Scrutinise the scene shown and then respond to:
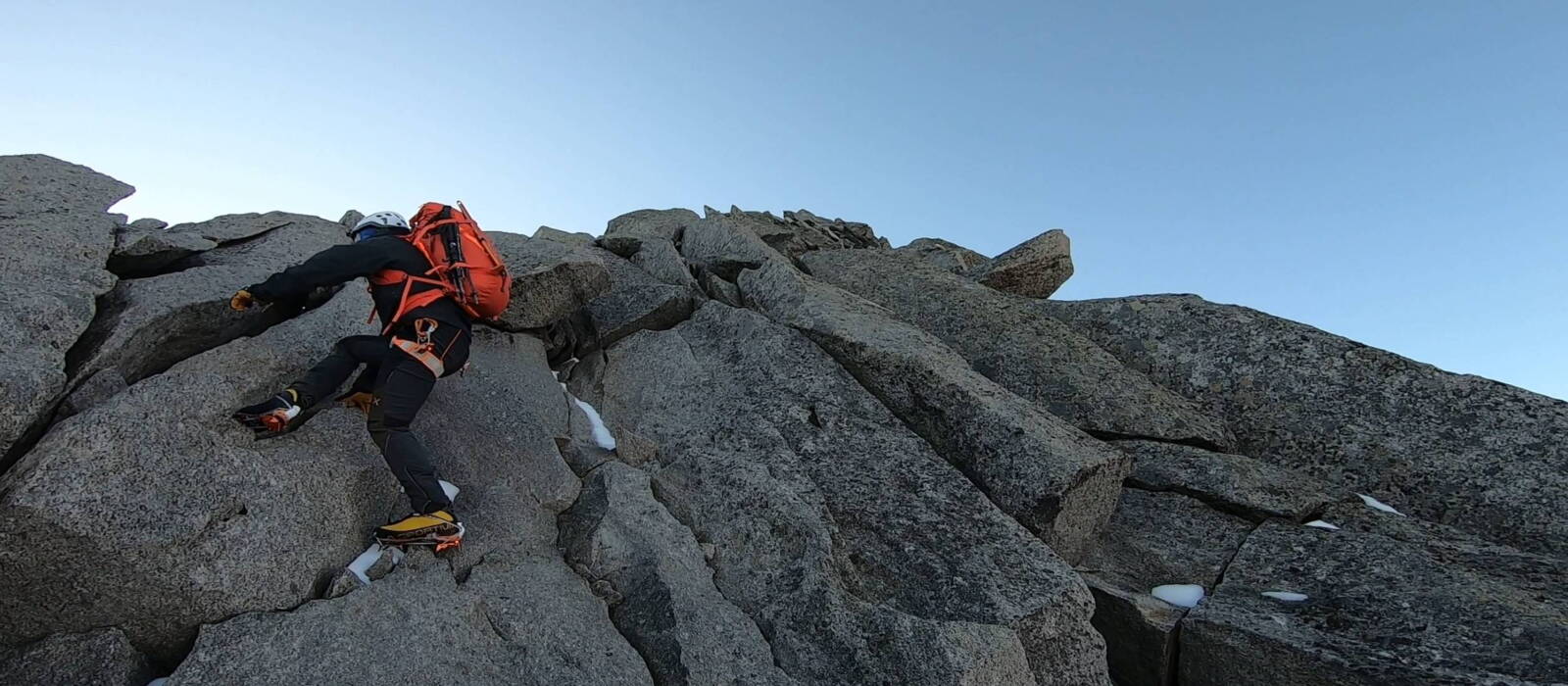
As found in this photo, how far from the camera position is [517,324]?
1378cm

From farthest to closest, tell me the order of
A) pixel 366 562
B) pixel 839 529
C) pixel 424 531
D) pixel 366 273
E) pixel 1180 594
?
pixel 1180 594
pixel 839 529
pixel 366 273
pixel 424 531
pixel 366 562

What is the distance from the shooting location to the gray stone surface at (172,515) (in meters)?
7.04

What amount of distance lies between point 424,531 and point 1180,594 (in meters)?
8.96

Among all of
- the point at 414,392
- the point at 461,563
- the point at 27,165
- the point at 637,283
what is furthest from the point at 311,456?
the point at 27,165

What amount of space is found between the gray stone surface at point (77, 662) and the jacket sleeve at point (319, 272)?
3778 millimetres

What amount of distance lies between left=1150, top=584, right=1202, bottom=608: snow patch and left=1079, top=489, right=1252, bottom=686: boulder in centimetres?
9

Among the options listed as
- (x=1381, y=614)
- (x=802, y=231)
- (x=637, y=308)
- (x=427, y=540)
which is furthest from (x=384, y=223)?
(x=802, y=231)

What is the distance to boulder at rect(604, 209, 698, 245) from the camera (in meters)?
20.3

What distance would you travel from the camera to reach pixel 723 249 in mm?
18109

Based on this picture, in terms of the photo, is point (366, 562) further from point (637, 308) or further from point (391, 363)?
point (637, 308)

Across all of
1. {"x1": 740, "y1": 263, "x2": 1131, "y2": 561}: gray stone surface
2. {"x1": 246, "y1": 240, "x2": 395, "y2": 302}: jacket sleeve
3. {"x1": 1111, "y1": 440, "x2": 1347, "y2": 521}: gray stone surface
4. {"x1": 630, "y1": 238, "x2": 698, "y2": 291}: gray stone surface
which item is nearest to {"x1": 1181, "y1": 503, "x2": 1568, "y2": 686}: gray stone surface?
{"x1": 1111, "y1": 440, "x2": 1347, "y2": 521}: gray stone surface

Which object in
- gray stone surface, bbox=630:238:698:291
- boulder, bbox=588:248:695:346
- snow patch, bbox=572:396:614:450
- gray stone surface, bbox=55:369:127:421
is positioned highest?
gray stone surface, bbox=630:238:698:291

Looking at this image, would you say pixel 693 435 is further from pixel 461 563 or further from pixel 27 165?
pixel 27 165

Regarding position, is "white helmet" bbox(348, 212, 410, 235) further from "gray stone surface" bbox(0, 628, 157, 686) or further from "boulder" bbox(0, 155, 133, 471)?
"gray stone surface" bbox(0, 628, 157, 686)
